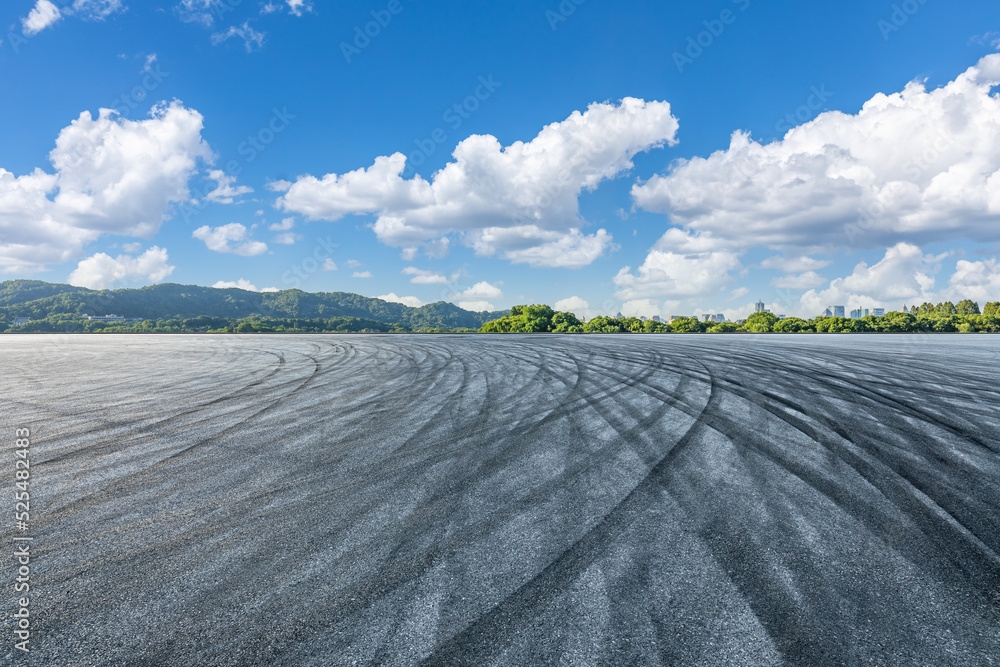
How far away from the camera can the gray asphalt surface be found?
→ 2961 mm

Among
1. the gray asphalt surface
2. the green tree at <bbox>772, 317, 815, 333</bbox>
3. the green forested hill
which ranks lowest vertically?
the gray asphalt surface

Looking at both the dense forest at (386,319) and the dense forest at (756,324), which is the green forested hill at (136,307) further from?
the dense forest at (756,324)

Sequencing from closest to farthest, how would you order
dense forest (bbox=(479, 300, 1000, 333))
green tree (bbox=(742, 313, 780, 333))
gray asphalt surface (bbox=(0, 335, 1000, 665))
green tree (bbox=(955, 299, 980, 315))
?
gray asphalt surface (bbox=(0, 335, 1000, 665))
dense forest (bbox=(479, 300, 1000, 333))
green tree (bbox=(742, 313, 780, 333))
green tree (bbox=(955, 299, 980, 315))

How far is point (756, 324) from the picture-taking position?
234ft

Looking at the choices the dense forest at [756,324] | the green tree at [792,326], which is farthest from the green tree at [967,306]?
the green tree at [792,326]

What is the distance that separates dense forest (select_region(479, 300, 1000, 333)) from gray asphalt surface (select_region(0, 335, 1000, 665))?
58.6 meters

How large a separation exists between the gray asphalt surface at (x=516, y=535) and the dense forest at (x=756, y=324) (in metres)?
58.6

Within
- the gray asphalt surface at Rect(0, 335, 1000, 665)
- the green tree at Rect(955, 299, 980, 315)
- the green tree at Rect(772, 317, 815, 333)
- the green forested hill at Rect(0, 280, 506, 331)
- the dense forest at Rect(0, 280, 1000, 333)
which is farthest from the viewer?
the green forested hill at Rect(0, 280, 506, 331)

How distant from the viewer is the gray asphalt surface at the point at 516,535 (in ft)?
9.71

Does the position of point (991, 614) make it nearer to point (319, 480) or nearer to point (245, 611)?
point (245, 611)

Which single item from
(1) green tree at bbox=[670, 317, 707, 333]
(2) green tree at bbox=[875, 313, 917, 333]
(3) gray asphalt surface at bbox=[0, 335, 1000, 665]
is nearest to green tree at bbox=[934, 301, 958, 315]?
(2) green tree at bbox=[875, 313, 917, 333]

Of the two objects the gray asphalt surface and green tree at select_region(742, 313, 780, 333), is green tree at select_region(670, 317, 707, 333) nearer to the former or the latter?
green tree at select_region(742, 313, 780, 333)

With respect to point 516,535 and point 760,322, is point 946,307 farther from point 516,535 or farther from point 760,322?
point 516,535

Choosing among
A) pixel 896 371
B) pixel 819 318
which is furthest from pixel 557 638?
Answer: pixel 819 318
